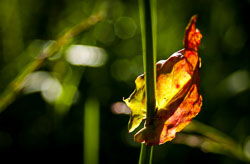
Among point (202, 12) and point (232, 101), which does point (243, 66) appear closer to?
point (232, 101)

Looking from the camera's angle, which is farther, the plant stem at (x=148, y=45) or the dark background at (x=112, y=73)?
the dark background at (x=112, y=73)

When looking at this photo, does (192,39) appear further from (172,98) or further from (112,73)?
(112,73)

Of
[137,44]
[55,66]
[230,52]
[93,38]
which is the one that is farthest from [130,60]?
[230,52]

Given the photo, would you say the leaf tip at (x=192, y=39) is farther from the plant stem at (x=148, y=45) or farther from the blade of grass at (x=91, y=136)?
the blade of grass at (x=91, y=136)

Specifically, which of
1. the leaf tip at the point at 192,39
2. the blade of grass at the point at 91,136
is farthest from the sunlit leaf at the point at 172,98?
the blade of grass at the point at 91,136

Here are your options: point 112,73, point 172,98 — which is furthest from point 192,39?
point 112,73

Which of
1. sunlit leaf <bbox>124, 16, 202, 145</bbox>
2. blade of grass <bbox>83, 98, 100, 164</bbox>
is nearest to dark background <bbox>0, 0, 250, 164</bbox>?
blade of grass <bbox>83, 98, 100, 164</bbox>

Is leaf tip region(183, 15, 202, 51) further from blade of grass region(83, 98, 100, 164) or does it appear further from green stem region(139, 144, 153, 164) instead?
blade of grass region(83, 98, 100, 164)
